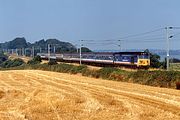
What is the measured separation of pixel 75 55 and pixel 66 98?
68970 mm

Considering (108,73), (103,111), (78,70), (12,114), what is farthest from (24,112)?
(78,70)

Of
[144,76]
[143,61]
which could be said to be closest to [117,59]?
[143,61]

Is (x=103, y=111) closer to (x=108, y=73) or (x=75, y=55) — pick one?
(x=108, y=73)

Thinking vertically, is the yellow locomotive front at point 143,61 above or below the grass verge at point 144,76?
above

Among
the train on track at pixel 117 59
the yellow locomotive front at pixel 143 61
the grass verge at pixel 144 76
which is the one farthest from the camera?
the train on track at pixel 117 59

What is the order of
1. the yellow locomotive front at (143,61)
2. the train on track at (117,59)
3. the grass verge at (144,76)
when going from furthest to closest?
the train on track at (117,59), the yellow locomotive front at (143,61), the grass verge at (144,76)

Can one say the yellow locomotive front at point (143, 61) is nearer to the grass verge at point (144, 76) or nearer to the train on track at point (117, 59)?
the train on track at point (117, 59)

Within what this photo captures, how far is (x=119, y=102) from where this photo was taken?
22.7 metres

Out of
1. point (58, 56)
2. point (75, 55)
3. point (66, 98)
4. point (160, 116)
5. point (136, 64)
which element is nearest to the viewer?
point (160, 116)

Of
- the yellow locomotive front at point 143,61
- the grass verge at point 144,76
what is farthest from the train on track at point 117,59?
the grass verge at point 144,76

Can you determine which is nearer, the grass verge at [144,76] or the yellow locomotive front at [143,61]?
the grass verge at [144,76]

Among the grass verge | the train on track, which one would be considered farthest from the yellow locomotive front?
the grass verge

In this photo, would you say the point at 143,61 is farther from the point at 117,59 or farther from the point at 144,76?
the point at 144,76

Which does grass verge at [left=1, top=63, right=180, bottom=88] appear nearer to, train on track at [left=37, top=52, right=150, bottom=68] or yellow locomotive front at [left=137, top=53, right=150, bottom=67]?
train on track at [left=37, top=52, right=150, bottom=68]
